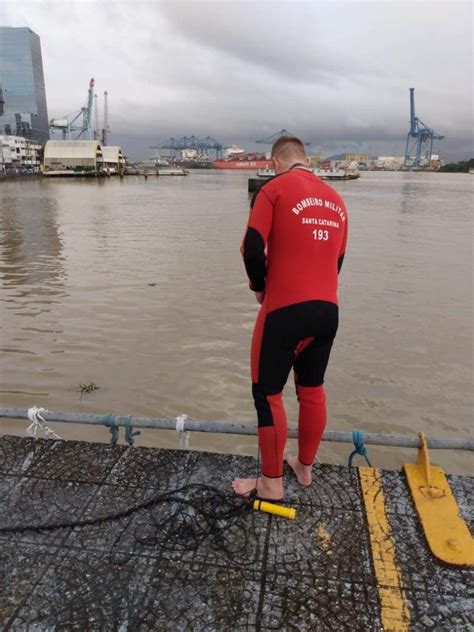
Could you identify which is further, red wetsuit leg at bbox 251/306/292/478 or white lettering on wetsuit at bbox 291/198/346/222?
red wetsuit leg at bbox 251/306/292/478

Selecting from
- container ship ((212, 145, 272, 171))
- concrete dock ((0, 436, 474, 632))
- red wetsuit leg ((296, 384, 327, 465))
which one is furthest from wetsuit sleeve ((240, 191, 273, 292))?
container ship ((212, 145, 272, 171))

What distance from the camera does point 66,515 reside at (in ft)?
8.24

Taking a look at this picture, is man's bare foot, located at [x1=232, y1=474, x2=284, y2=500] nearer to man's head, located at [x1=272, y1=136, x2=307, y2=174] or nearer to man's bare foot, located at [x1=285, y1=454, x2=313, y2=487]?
man's bare foot, located at [x1=285, y1=454, x2=313, y2=487]

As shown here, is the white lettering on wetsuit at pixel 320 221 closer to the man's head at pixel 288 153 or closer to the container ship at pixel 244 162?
the man's head at pixel 288 153

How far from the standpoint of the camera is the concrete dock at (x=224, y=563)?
1969 millimetres

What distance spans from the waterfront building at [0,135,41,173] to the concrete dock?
319 feet

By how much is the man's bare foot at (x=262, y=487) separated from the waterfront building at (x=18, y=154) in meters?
97.5

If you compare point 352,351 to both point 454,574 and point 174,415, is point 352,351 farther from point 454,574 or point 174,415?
point 454,574

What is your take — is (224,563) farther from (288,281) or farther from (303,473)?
(288,281)

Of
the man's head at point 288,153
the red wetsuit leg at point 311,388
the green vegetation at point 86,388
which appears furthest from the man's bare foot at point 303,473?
the green vegetation at point 86,388

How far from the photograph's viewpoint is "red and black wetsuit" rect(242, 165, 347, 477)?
91.3 inches

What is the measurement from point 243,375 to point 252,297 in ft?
13.5

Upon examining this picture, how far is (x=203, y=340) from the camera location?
770 centimetres

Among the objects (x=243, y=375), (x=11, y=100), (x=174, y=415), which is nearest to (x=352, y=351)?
(x=243, y=375)
